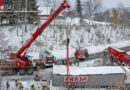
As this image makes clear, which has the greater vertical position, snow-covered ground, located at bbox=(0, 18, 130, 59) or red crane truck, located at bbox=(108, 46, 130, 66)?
snow-covered ground, located at bbox=(0, 18, 130, 59)

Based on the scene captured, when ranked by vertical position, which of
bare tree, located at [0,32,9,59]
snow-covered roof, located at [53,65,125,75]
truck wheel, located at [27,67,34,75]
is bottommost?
truck wheel, located at [27,67,34,75]

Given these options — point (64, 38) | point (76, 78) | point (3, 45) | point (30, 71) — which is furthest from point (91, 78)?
point (64, 38)

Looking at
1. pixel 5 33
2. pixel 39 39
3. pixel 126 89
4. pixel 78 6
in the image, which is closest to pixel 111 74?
pixel 126 89

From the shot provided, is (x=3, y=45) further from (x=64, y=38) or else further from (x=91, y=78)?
(x=91, y=78)

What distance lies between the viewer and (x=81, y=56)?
82.3 ft

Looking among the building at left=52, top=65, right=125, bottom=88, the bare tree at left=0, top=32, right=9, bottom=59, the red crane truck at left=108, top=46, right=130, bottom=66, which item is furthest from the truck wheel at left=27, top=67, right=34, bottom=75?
the red crane truck at left=108, top=46, right=130, bottom=66

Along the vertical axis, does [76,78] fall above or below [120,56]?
below

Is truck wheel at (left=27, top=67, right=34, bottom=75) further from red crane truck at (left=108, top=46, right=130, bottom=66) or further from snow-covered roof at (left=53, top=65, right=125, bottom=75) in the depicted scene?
red crane truck at (left=108, top=46, right=130, bottom=66)

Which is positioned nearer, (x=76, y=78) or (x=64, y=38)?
(x=76, y=78)

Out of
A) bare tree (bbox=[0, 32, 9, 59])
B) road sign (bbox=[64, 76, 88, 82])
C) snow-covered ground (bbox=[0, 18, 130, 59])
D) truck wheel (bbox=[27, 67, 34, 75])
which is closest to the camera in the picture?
road sign (bbox=[64, 76, 88, 82])

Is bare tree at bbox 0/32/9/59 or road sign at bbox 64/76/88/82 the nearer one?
road sign at bbox 64/76/88/82

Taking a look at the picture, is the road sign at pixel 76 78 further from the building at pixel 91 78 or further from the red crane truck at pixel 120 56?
the red crane truck at pixel 120 56

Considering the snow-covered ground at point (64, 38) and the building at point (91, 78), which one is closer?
the building at point (91, 78)

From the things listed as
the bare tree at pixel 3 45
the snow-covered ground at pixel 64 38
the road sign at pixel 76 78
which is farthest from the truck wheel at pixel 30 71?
the bare tree at pixel 3 45
